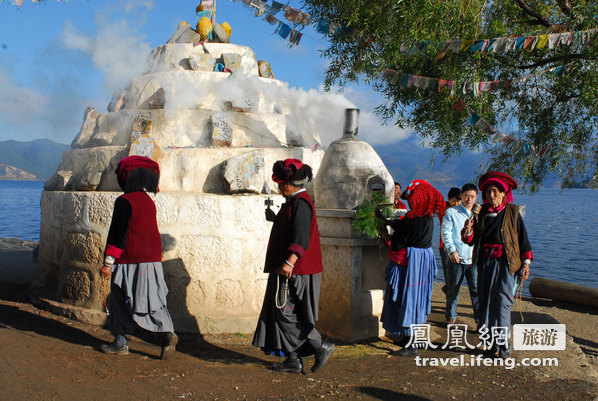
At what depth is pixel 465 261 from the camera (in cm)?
625

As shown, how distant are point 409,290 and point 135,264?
2.57 metres

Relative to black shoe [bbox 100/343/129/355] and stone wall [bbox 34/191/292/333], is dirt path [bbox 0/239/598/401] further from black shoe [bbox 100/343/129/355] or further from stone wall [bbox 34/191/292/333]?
stone wall [bbox 34/191/292/333]

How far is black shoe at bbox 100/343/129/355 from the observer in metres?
5.10

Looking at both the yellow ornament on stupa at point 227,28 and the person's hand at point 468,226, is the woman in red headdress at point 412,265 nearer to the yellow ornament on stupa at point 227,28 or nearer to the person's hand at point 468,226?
the person's hand at point 468,226

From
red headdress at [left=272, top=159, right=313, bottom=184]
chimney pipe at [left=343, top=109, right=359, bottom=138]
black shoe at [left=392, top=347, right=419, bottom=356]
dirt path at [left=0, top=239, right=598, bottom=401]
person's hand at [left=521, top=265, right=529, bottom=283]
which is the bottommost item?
dirt path at [left=0, top=239, right=598, bottom=401]

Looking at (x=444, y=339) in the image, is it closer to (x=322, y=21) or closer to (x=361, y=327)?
(x=361, y=327)

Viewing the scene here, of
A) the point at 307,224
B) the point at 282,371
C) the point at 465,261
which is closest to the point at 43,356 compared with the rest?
the point at 282,371

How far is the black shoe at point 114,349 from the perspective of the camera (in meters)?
5.10

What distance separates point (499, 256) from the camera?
5062 mm

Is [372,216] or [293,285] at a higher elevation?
[372,216]

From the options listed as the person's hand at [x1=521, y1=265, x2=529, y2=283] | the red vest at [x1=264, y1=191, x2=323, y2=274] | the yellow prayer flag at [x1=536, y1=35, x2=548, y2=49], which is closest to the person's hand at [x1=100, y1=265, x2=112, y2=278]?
the red vest at [x1=264, y1=191, x2=323, y2=274]

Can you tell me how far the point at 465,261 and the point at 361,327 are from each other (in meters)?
1.46

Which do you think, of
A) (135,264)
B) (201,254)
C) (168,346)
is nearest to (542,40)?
(201,254)

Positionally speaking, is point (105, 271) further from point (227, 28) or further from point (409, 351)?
point (227, 28)
